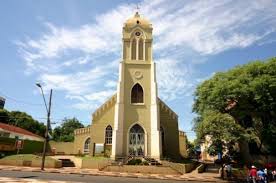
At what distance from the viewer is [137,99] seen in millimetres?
36125

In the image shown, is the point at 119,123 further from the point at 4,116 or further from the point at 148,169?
the point at 4,116

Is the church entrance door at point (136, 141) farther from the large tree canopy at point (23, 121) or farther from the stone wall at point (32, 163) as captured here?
the large tree canopy at point (23, 121)

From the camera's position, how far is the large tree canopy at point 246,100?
89.6 feet

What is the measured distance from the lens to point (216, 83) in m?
30.6

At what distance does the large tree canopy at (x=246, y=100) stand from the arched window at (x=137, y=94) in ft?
26.7

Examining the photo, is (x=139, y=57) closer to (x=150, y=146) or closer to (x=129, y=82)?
(x=129, y=82)

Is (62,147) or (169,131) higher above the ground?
(169,131)

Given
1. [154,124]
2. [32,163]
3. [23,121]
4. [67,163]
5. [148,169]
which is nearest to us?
[148,169]

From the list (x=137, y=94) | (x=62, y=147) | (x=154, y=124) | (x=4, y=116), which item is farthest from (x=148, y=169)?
(x=4, y=116)

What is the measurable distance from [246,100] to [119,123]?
1522 centimetres

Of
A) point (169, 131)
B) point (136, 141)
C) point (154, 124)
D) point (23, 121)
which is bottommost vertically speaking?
point (136, 141)

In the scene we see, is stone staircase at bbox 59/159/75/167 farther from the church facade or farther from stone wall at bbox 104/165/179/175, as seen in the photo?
stone wall at bbox 104/165/179/175

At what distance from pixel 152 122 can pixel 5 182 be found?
70.1 ft

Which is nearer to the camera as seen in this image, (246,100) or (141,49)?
(246,100)
